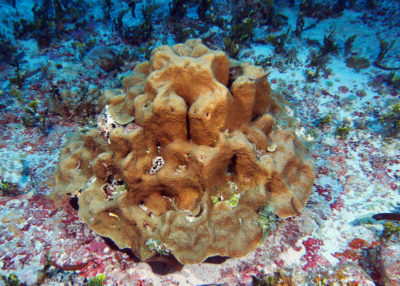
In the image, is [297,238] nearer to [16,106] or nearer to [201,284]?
[201,284]

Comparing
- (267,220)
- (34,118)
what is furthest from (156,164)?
(34,118)

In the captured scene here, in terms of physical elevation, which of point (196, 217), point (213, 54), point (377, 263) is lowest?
point (377, 263)

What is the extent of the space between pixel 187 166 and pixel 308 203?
2.25m

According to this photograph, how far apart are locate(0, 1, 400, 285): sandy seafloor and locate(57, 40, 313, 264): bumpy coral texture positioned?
551 millimetres

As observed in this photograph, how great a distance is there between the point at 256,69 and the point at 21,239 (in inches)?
150

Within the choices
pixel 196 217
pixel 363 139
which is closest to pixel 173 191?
pixel 196 217

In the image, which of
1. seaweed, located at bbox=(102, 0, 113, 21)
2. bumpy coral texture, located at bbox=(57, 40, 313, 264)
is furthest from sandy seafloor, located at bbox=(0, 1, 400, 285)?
seaweed, located at bbox=(102, 0, 113, 21)

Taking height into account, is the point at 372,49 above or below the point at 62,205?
above

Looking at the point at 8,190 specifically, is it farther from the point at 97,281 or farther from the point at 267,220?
the point at 267,220

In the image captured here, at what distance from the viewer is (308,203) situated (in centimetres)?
361

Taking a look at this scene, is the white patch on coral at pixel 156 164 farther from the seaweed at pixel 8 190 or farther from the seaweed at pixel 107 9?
the seaweed at pixel 107 9

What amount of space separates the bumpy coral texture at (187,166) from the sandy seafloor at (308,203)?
551 millimetres

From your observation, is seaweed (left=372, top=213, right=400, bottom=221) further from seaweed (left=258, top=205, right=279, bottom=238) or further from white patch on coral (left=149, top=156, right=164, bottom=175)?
white patch on coral (left=149, top=156, right=164, bottom=175)

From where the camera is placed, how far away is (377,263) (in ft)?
9.62
